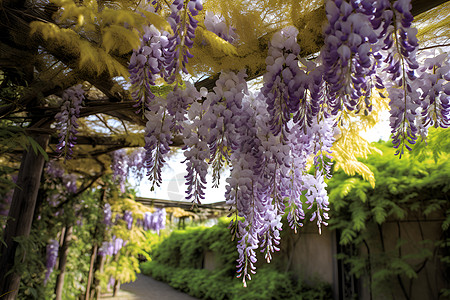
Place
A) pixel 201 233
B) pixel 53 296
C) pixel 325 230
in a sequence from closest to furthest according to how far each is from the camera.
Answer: pixel 53 296, pixel 325 230, pixel 201 233

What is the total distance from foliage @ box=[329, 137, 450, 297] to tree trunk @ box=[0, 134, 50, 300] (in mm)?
3238

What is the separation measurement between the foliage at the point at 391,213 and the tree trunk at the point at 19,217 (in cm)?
324

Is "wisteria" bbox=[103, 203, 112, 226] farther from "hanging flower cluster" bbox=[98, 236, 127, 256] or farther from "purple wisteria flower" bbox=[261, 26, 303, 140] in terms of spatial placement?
"purple wisteria flower" bbox=[261, 26, 303, 140]

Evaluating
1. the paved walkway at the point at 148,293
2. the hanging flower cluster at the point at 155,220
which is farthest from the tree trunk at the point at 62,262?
the hanging flower cluster at the point at 155,220

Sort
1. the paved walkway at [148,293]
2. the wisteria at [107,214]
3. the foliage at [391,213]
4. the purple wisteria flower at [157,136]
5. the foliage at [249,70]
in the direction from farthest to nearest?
the paved walkway at [148,293] → the wisteria at [107,214] → the foliage at [391,213] → the purple wisteria flower at [157,136] → the foliage at [249,70]

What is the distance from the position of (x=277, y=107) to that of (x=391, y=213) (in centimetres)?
392

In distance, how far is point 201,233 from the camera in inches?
375

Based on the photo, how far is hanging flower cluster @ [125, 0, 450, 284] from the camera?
1.01 meters

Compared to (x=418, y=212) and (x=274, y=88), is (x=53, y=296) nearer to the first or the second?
(x=274, y=88)

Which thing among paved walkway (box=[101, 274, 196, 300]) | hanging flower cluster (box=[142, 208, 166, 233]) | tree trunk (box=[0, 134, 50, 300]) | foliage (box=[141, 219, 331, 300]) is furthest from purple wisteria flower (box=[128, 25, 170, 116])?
hanging flower cluster (box=[142, 208, 166, 233])

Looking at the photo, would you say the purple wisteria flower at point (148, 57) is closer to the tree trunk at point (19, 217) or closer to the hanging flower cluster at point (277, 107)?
the hanging flower cluster at point (277, 107)

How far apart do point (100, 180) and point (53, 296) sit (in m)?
1.95

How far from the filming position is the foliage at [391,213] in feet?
12.7

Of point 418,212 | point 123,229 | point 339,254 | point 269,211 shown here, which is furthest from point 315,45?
point 123,229
